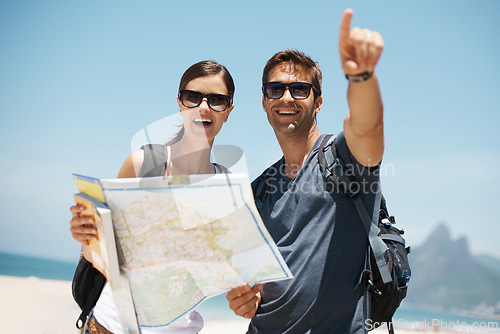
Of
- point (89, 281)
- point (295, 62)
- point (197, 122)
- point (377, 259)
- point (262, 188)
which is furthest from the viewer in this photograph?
point (295, 62)

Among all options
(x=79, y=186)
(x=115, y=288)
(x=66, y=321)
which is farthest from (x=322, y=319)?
(x=66, y=321)

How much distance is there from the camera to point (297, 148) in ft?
8.43

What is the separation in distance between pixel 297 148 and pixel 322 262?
0.84 m

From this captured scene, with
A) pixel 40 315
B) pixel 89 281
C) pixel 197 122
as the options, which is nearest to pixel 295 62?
pixel 197 122

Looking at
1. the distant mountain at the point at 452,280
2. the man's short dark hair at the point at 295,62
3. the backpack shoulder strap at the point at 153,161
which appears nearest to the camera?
the backpack shoulder strap at the point at 153,161

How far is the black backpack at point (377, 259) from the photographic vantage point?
204 centimetres

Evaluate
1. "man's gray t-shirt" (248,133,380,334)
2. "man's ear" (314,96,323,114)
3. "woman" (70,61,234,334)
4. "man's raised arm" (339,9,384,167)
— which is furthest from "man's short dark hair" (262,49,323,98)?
"man's raised arm" (339,9,384,167)

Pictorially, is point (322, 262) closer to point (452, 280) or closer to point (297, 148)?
point (297, 148)

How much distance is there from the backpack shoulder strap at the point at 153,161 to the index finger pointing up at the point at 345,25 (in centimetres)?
128

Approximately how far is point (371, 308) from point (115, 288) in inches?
55.4

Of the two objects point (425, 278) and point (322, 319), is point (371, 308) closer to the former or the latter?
point (322, 319)

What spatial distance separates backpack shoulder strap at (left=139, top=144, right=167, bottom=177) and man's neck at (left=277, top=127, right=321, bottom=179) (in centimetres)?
83

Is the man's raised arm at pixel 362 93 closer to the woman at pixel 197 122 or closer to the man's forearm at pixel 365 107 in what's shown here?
the man's forearm at pixel 365 107

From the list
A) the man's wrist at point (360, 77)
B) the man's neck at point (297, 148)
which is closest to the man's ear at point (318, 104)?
the man's neck at point (297, 148)
